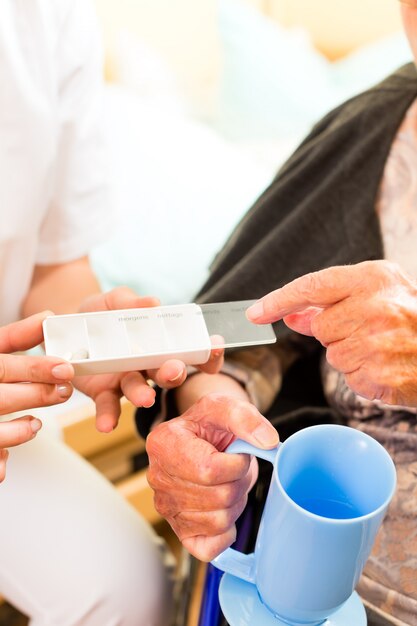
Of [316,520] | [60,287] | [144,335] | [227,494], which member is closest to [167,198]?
[60,287]

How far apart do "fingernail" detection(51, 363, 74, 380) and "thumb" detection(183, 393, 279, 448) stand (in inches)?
5.0

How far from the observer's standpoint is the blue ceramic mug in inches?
17.8

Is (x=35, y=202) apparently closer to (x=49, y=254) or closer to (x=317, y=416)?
(x=49, y=254)

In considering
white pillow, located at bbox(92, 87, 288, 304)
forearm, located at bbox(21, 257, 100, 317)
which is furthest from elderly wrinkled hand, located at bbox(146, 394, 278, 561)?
white pillow, located at bbox(92, 87, 288, 304)

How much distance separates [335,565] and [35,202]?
2.04 ft

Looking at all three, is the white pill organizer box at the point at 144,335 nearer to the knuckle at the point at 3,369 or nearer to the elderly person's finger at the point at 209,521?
the knuckle at the point at 3,369

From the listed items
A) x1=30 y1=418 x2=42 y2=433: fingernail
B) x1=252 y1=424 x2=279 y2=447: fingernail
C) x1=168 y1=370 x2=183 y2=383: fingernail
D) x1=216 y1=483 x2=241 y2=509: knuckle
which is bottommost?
x1=216 y1=483 x2=241 y2=509: knuckle

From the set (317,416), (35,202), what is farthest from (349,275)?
(35,202)

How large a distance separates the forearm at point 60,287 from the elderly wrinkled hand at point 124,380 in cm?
18

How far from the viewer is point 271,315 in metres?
0.58

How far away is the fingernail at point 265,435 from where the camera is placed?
1.64 ft

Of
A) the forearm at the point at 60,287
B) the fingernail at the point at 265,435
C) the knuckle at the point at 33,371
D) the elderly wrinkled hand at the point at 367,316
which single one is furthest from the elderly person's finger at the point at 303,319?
the forearm at the point at 60,287

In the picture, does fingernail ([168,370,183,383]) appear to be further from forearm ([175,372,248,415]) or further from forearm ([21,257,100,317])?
forearm ([21,257,100,317])

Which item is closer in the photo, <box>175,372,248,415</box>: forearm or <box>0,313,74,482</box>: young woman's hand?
<box>0,313,74,482</box>: young woman's hand
